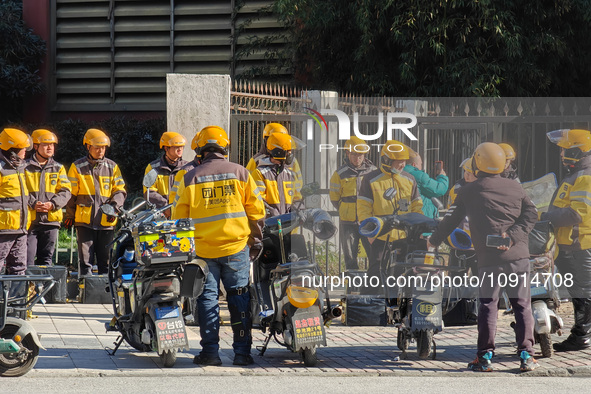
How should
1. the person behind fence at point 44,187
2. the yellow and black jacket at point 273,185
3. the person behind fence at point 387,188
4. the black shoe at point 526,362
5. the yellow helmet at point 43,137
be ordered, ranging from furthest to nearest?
1. the yellow helmet at point 43,137
2. the person behind fence at point 44,187
3. the yellow and black jacket at point 273,185
4. the person behind fence at point 387,188
5. the black shoe at point 526,362

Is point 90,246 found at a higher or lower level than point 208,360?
higher

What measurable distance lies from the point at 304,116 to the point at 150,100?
31.8 feet

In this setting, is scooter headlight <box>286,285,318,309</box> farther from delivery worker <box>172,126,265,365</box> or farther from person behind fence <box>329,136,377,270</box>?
person behind fence <box>329,136,377,270</box>

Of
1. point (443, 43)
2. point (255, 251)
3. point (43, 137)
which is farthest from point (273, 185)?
point (443, 43)

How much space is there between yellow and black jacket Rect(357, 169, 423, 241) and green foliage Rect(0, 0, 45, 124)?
1109 centimetres

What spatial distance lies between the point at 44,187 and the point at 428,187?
5015mm

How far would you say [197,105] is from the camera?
1155cm

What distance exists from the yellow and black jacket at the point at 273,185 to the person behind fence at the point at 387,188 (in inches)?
52.6

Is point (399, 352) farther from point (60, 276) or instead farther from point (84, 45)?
point (84, 45)

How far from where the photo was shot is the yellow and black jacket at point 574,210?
27.0 ft

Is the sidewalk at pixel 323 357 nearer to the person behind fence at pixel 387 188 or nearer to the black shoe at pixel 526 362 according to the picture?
the black shoe at pixel 526 362

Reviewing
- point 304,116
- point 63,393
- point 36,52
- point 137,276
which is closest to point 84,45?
point 36,52

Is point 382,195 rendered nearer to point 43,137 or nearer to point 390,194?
point 390,194

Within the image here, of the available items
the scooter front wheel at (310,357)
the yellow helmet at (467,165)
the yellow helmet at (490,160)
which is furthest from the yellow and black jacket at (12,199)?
the yellow helmet at (490,160)
